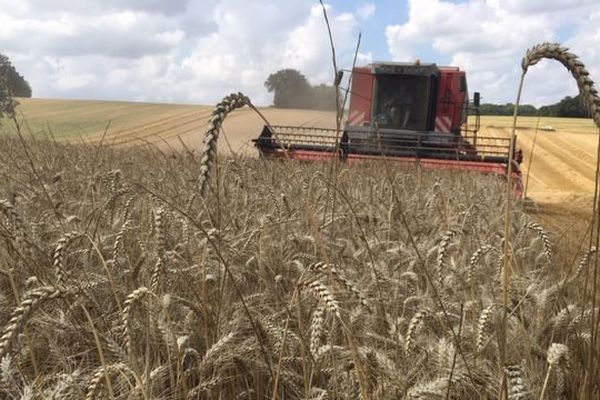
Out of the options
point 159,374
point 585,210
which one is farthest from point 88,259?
point 585,210

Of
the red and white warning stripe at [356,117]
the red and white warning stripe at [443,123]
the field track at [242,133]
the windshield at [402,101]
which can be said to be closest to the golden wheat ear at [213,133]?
the field track at [242,133]

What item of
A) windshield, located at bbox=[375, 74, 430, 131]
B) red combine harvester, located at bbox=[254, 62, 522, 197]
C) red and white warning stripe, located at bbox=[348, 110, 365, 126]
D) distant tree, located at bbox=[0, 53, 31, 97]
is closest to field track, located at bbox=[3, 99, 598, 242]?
distant tree, located at bbox=[0, 53, 31, 97]

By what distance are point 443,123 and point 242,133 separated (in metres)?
16.1

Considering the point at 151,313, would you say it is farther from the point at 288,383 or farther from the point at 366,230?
the point at 366,230

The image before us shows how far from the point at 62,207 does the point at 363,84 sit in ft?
31.6

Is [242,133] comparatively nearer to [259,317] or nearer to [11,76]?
[11,76]

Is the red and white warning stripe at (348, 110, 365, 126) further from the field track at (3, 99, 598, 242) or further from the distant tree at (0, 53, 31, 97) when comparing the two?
the distant tree at (0, 53, 31, 97)

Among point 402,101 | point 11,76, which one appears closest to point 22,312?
point 402,101

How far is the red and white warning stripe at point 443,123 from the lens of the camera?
12016 mm

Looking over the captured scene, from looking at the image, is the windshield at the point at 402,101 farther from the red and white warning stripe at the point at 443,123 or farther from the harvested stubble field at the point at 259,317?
the harvested stubble field at the point at 259,317

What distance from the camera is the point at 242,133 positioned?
27.2m

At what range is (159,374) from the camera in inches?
61.9

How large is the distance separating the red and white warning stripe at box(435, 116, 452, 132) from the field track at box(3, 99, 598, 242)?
6.70ft

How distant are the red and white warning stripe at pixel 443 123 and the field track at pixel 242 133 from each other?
6.70 ft
